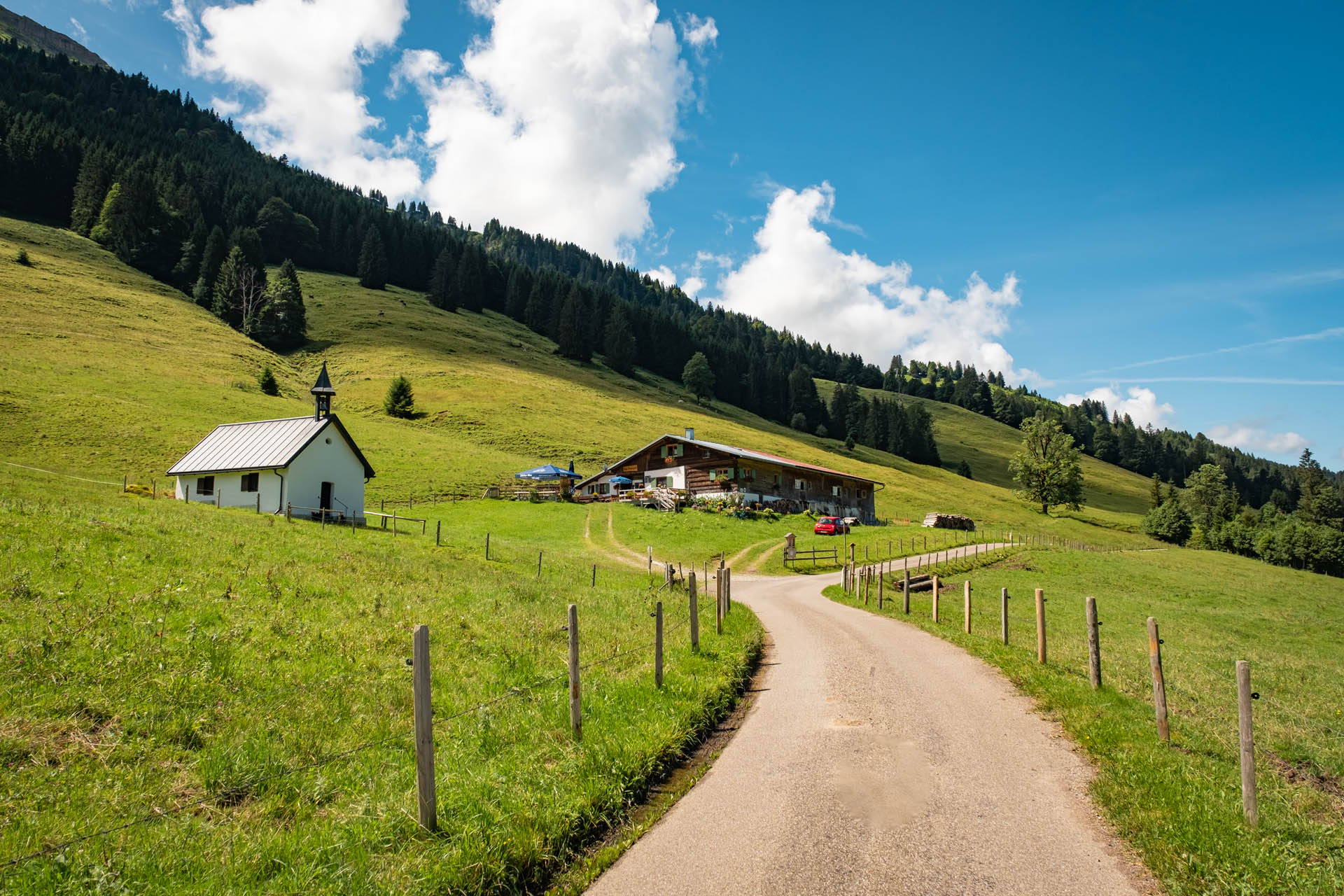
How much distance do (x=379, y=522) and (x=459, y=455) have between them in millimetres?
22793

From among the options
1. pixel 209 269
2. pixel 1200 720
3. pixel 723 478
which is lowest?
pixel 1200 720

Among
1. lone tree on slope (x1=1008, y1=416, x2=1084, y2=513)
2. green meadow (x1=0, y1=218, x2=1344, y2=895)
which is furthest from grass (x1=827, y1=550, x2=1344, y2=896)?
lone tree on slope (x1=1008, y1=416, x2=1084, y2=513)

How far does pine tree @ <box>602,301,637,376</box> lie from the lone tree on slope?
75271 millimetres

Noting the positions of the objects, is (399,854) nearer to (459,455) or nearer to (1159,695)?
(1159,695)

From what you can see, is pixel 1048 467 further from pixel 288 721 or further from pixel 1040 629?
pixel 288 721

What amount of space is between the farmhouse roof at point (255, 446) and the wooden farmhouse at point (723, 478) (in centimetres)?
2471

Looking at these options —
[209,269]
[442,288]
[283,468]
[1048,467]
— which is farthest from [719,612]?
[442,288]

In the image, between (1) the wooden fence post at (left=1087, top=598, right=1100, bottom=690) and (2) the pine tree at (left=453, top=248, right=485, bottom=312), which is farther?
(2) the pine tree at (left=453, top=248, right=485, bottom=312)

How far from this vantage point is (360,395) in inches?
3322

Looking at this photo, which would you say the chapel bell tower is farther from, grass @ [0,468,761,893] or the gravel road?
the gravel road

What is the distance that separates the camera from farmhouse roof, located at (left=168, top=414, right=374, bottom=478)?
41062 millimetres

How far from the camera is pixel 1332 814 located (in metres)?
8.05

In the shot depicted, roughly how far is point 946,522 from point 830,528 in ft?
62.3

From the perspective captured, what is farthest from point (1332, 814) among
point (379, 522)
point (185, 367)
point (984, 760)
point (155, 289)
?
point (155, 289)
